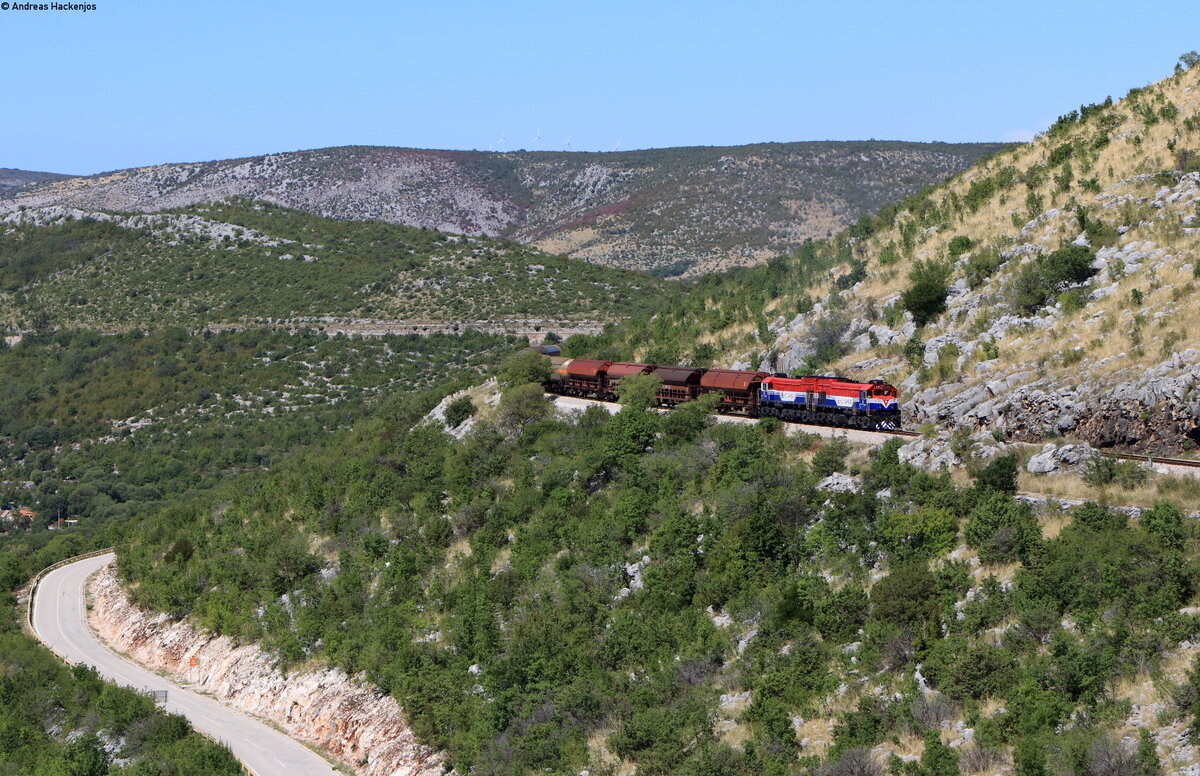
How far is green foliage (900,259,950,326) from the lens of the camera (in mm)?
43219

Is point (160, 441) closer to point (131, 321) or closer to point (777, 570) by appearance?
point (131, 321)

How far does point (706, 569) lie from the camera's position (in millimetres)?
34219

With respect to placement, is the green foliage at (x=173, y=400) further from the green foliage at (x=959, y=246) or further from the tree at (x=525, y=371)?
the green foliage at (x=959, y=246)

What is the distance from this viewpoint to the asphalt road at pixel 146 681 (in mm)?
36750

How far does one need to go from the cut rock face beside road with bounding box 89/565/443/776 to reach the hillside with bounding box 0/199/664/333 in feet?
160

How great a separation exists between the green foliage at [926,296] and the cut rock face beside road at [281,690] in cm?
2312

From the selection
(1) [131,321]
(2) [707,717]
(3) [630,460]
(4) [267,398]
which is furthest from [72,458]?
(2) [707,717]

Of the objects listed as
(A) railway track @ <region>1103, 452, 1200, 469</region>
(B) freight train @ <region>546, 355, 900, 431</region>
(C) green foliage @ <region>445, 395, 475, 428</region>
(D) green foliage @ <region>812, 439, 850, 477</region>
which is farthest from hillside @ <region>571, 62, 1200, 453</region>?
(C) green foliage @ <region>445, 395, 475, 428</region>

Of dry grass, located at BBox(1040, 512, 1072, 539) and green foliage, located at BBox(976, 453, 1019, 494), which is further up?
green foliage, located at BBox(976, 453, 1019, 494)

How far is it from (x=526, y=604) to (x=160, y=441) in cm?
5608

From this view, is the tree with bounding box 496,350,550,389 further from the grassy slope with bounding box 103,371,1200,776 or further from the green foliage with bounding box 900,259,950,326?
the green foliage with bounding box 900,259,950,326

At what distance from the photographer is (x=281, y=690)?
4103 cm

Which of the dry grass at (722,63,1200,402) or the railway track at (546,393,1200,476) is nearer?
the railway track at (546,393,1200,476)

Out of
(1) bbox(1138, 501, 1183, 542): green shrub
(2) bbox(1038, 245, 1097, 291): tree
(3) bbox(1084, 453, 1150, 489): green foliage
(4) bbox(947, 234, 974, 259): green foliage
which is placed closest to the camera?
(1) bbox(1138, 501, 1183, 542): green shrub
